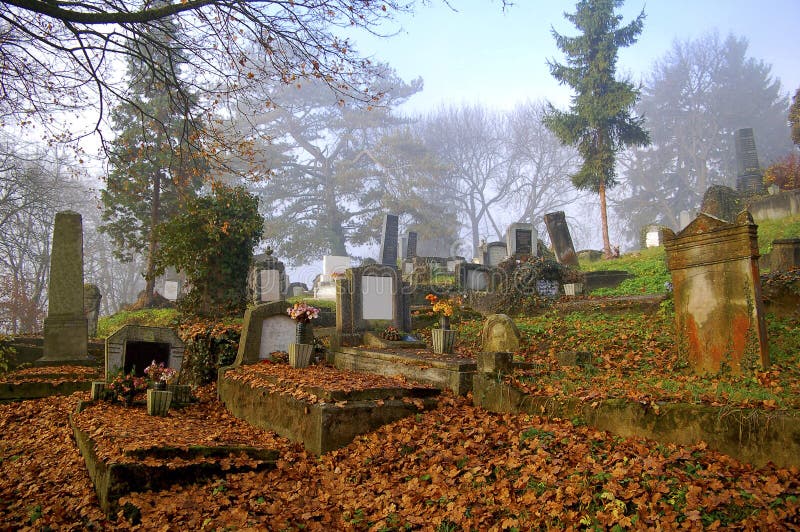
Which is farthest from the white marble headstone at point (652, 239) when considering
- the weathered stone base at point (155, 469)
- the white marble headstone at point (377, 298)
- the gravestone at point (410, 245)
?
the weathered stone base at point (155, 469)

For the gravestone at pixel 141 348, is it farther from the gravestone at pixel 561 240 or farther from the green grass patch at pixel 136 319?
the gravestone at pixel 561 240

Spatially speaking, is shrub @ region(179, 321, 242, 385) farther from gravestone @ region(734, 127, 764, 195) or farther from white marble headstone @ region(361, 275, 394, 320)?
gravestone @ region(734, 127, 764, 195)

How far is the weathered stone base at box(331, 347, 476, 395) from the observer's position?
21.6 feet

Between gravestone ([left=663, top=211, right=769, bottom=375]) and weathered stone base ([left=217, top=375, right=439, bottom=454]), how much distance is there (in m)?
3.41

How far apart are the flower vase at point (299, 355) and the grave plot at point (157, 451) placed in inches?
70.5

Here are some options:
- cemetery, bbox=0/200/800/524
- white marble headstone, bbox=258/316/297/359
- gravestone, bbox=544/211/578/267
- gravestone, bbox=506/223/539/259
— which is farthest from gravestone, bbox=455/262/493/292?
white marble headstone, bbox=258/316/297/359

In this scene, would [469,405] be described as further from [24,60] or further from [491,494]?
[24,60]

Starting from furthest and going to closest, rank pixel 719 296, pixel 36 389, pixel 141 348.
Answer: pixel 36 389
pixel 141 348
pixel 719 296

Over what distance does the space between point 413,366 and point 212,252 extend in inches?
375

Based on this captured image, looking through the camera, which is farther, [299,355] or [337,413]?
[299,355]

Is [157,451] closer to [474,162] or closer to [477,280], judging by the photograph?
[477,280]

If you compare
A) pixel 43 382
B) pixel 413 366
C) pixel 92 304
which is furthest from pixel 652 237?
pixel 43 382

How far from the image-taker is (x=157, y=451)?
4590mm

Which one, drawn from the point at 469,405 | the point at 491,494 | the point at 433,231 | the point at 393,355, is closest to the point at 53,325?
the point at 393,355
